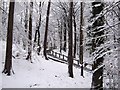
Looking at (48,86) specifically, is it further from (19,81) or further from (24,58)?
(24,58)

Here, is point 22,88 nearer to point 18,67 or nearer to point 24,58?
point 18,67

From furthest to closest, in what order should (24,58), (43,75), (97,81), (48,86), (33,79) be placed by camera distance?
(24,58) → (43,75) → (33,79) → (48,86) → (97,81)

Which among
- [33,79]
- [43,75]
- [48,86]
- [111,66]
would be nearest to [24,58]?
A: [43,75]

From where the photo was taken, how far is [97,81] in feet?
32.3

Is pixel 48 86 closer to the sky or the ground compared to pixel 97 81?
closer to the ground

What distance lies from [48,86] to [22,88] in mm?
1956

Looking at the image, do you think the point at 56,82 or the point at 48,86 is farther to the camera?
the point at 56,82

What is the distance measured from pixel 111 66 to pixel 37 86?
29.9 feet

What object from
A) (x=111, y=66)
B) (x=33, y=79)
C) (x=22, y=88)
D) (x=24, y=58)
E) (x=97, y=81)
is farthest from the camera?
(x=24, y=58)

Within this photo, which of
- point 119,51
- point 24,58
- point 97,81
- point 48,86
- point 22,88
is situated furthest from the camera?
point 24,58

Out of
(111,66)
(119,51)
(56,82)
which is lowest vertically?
(56,82)

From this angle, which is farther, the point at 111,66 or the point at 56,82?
the point at 56,82

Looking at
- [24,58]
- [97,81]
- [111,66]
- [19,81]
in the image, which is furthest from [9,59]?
[111,66]

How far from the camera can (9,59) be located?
674 inches
